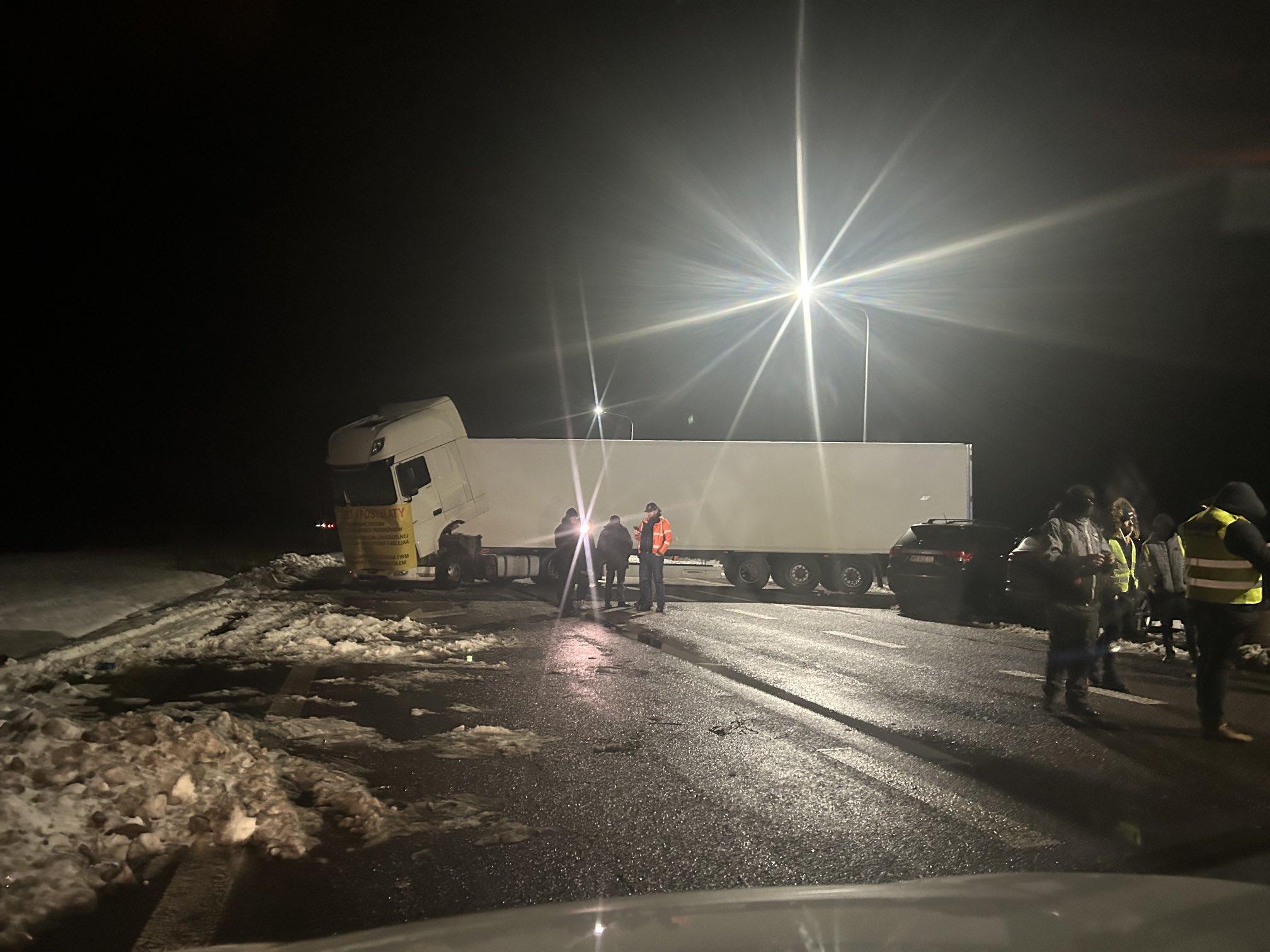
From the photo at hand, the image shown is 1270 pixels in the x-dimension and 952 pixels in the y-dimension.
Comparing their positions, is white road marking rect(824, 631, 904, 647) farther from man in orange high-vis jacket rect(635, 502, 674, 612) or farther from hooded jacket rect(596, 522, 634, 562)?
hooded jacket rect(596, 522, 634, 562)

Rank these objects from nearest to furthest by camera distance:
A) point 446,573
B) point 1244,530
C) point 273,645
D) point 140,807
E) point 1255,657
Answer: point 140,807
point 1244,530
point 1255,657
point 273,645
point 446,573

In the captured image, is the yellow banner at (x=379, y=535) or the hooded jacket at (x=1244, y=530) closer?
the hooded jacket at (x=1244, y=530)

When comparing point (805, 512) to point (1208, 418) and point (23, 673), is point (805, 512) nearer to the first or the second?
point (23, 673)

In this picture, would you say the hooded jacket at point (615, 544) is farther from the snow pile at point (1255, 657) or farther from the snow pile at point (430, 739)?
the snow pile at point (430, 739)

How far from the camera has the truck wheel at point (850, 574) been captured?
24.3 meters

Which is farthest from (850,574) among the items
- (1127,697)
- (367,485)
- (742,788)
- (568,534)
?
(742,788)

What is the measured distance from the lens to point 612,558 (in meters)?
18.6

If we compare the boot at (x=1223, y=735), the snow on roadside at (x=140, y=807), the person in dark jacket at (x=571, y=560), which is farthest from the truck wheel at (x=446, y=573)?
the boot at (x=1223, y=735)

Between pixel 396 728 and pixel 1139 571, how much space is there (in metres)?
9.04

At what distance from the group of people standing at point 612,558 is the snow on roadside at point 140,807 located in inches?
454

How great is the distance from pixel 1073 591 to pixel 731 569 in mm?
16929

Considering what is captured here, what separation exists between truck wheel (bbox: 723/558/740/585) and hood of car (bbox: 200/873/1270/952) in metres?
22.0

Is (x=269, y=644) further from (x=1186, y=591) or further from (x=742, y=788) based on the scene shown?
(x=1186, y=591)

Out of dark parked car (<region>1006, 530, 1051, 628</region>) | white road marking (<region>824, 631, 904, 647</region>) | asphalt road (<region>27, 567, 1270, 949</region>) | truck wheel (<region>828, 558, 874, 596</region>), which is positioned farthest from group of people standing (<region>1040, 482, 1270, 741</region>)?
truck wheel (<region>828, 558, 874, 596</region>)
